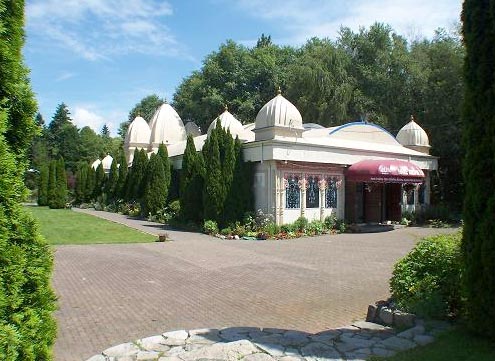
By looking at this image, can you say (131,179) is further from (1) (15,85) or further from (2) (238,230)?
(1) (15,85)

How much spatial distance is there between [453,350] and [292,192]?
15736 millimetres

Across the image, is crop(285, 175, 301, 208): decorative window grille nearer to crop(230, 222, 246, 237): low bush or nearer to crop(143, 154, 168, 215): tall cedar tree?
crop(230, 222, 246, 237): low bush

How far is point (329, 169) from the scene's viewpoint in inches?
885

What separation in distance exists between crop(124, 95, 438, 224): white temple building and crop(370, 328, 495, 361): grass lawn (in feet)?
48.0

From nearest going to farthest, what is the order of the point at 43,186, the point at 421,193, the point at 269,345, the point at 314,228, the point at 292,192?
the point at 269,345, the point at 314,228, the point at 292,192, the point at 421,193, the point at 43,186

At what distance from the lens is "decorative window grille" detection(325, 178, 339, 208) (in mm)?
22359

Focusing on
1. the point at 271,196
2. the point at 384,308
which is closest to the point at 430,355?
the point at 384,308

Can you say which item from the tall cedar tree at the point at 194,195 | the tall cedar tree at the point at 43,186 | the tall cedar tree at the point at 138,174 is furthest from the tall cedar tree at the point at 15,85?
the tall cedar tree at the point at 43,186

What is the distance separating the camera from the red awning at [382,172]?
21703mm

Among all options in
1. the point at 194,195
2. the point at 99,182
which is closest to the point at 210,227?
the point at 194,195

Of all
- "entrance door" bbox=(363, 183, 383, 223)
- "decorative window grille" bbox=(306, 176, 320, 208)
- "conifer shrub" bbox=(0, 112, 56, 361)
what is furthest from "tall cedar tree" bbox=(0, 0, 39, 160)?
"entrance door" bbox=(363, 183, 383, 223)

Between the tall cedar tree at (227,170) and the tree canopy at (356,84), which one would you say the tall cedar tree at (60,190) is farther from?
the tall cedar tree at (227,170)

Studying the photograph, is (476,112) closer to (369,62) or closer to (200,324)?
(200,324)

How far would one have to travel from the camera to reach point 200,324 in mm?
7129
